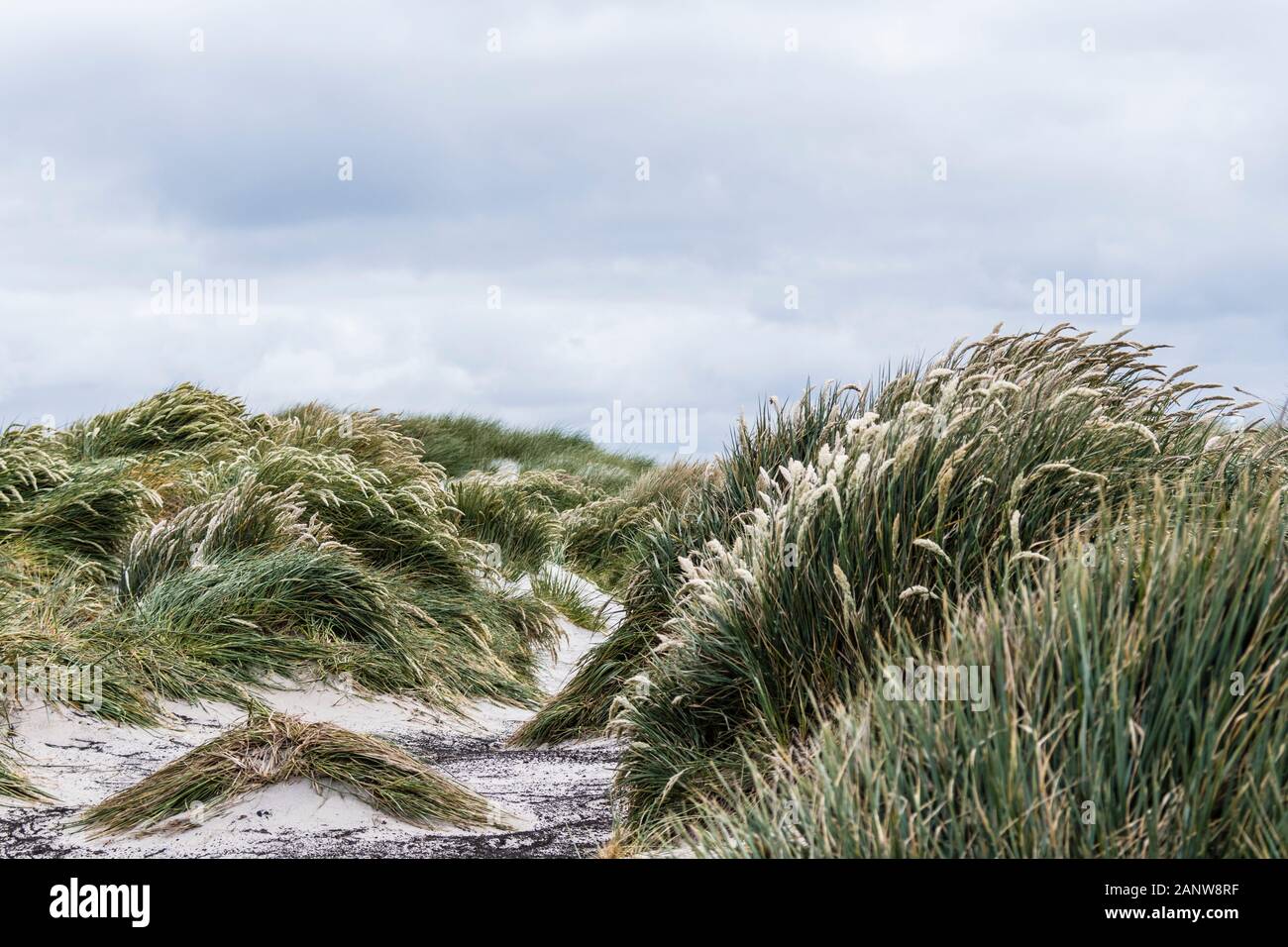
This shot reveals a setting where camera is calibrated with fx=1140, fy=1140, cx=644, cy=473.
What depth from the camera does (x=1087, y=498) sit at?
4641 millimetres

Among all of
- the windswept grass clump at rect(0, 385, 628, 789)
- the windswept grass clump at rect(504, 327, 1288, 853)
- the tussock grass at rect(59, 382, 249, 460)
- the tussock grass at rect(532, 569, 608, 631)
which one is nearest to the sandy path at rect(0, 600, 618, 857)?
the windswept grass clump at rect(0, 385, 628, 789)

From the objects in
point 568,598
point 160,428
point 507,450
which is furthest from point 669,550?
point 507,450

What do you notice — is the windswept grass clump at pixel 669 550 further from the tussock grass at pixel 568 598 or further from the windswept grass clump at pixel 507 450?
the windswept grass clump at pixel 507 450

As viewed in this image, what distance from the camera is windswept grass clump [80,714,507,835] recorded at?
470 cm

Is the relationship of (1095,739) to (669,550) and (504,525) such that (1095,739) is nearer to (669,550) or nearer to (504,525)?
(669,550)

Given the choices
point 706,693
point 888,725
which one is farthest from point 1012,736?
point 706,693

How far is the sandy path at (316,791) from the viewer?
4.46 metres

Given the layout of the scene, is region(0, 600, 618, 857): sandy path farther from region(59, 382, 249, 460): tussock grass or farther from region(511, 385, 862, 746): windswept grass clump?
region(59, 382, 249, 460): tussock grass

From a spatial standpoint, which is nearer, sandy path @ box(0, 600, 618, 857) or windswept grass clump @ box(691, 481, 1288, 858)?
windswept grass clump @ box(691, 481, 1288, 858)

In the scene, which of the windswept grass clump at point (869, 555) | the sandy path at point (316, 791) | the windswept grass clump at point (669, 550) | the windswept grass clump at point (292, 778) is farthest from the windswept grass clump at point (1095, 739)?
the windswept grass clump at point (669, 550)

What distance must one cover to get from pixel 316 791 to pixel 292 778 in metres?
0.13

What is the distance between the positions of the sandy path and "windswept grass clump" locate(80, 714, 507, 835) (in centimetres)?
6

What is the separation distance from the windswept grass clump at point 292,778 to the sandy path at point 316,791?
6 cm
